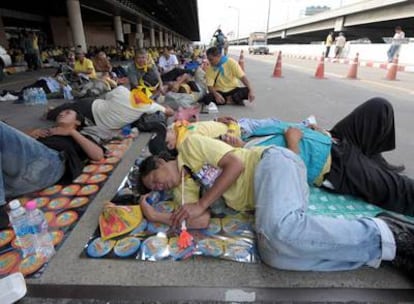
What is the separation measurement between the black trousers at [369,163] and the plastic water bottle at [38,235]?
1.87 meters

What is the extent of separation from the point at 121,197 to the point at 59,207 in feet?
1.52

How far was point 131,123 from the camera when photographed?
3904 millimetres

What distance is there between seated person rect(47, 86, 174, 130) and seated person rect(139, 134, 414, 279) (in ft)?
6.70

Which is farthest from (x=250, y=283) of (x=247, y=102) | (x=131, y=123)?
(x=247, y=102)

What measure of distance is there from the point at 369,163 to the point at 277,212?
1.01 m

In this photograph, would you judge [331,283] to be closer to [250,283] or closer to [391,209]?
[250,283]

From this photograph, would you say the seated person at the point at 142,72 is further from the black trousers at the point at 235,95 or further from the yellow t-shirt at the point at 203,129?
the yellow t-shirt at the point at 203,129

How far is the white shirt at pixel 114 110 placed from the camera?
362cm

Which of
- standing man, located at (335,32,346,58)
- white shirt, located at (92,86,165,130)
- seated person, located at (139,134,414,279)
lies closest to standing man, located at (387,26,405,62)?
standing man, located at (335,32,346,58)

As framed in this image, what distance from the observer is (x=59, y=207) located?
2172mm

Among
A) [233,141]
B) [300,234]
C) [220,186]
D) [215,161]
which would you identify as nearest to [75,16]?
[233,141]

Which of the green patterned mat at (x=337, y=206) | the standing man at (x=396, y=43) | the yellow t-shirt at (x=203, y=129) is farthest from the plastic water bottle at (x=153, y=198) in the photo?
the standing man at (x=396, y=43)

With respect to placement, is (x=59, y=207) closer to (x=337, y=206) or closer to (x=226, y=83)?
(x=337, y=206)

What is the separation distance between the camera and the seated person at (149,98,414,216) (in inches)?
76.4
